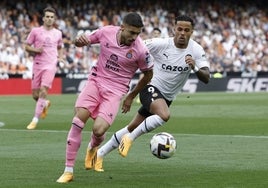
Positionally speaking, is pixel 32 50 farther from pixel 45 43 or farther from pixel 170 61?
pixel 170 61

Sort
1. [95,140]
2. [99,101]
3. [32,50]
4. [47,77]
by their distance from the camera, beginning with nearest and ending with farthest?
[99,101], [95,140], [32,50], [47,77]

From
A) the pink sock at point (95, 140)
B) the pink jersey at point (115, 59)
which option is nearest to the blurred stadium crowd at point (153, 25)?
the pink sock at point (95, 140)

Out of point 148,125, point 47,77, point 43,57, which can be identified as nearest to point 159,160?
point 148,125

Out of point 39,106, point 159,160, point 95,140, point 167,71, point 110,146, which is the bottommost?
point 39,106

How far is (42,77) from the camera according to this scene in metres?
20.1

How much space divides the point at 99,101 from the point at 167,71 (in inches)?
95.3

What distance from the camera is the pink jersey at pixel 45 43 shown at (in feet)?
66.0

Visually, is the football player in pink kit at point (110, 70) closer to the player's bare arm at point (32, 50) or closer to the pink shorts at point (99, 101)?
the pink shorts at point (99, 101)

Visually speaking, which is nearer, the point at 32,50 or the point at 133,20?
the point at 133,20

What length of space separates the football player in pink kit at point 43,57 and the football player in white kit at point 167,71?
22.3 ft

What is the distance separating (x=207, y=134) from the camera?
1778 centimetres

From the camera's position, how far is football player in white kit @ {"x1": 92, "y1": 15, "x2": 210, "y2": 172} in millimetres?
12781

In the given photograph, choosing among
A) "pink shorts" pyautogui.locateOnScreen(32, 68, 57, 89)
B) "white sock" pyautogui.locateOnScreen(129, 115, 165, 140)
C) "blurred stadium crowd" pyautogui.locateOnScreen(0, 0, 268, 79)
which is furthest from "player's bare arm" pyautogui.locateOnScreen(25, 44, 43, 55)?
"blurred stadium crowd" pyautogui.locateOnScreen(0, 0, 268, 79)

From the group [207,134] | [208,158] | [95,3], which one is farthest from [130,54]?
[95,3]
